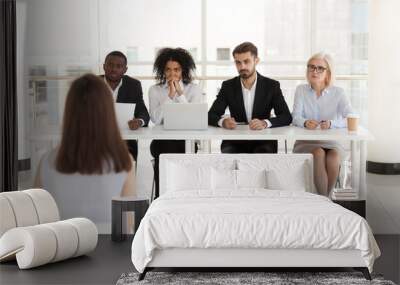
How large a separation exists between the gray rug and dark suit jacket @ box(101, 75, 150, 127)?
4.22ft

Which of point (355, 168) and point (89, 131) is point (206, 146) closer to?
point (355, 168)

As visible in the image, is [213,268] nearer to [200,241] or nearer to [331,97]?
[200,241]

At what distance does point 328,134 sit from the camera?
6.19 m

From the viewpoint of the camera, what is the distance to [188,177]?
5977 millimetres

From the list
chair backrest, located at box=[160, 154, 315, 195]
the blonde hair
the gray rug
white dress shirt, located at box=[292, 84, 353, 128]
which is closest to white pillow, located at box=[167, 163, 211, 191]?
chair backrest, located at box=[160, 154, 315, 195]

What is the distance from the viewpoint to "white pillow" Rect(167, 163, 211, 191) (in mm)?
5953

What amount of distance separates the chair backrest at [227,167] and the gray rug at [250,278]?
3.09ft

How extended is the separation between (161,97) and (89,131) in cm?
479

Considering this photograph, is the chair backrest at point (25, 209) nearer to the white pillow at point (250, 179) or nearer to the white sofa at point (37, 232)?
the white sofa at point (37, 232)

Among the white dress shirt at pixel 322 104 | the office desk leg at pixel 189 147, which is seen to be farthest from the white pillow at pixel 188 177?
the white dress shirt at pixel 322 104

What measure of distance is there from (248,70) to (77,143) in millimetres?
4767

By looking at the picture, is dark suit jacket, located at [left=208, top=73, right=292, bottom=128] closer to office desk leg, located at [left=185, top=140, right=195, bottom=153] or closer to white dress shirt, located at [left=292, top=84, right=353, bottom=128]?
white dress shirt, located at [left=292, top=84, right=353, bottom=128]

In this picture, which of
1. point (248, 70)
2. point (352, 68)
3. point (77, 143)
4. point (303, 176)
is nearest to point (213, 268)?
point (303, 176)

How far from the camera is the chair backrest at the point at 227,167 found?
Result: 5.97m
